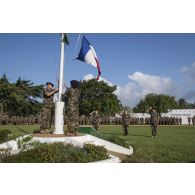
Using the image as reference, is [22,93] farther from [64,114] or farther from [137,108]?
[137,108]

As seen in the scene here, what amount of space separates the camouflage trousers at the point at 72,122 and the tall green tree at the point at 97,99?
3170cm


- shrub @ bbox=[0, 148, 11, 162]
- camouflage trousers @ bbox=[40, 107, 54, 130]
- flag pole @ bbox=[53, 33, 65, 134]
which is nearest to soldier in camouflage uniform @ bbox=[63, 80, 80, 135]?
flag pole @ bbox=[53, 33, 65, 134]

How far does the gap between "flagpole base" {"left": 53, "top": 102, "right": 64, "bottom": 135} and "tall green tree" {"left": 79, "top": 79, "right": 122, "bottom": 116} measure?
105ft

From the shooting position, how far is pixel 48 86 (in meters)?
11.7

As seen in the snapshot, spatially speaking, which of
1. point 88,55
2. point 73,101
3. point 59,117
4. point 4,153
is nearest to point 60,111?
point 59,117

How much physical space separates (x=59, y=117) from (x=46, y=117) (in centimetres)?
70

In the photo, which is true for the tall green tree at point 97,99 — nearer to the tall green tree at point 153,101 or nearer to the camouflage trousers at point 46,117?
the tall green tree at point 153,101

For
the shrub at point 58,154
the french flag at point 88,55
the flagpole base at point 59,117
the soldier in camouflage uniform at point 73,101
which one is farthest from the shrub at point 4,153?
the french flag at point 88,55

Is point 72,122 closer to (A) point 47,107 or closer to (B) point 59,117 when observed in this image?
(B) point 59,117

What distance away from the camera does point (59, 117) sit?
1113cm

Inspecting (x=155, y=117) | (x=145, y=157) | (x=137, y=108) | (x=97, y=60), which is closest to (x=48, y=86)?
(x=97, y=60)

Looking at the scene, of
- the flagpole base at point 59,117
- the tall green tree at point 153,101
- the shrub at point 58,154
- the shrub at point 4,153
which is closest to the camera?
the shrub at point 58,154

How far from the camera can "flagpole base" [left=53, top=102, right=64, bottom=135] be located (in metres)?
11.1

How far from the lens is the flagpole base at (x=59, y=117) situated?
1111 centimetres
